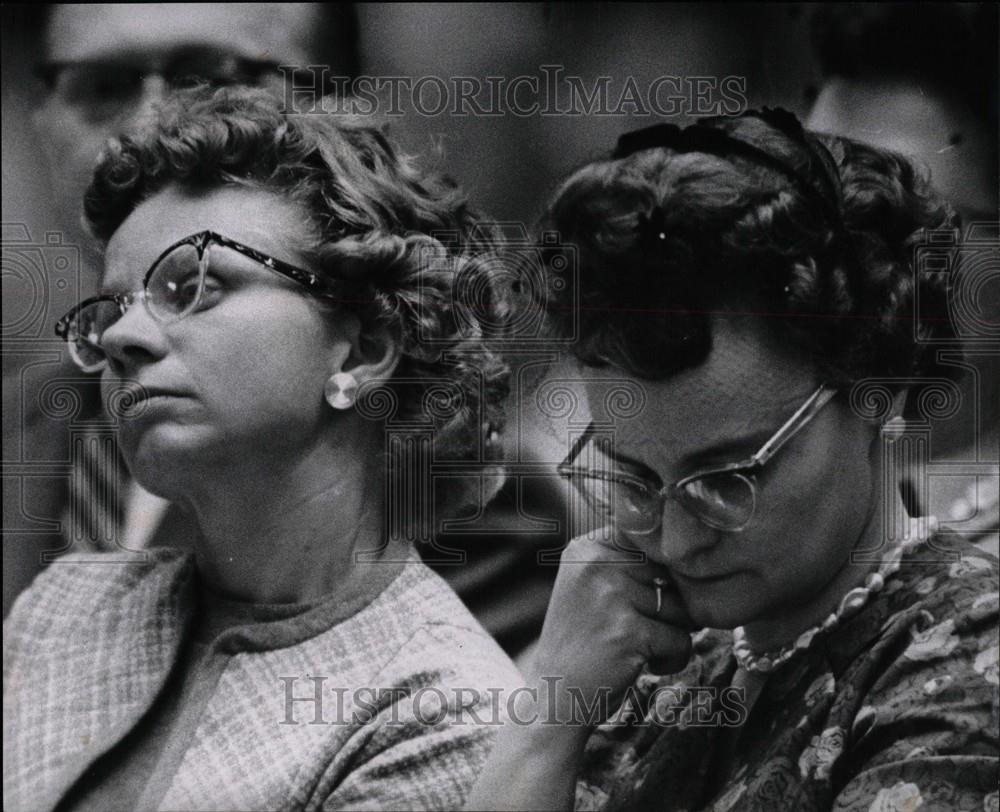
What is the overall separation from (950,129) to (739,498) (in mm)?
766

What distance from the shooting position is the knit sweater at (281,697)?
225 cm

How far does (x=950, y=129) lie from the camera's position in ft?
7.86

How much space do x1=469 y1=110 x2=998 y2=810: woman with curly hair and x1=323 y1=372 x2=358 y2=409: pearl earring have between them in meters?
0.40

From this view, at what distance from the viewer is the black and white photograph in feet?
7.34

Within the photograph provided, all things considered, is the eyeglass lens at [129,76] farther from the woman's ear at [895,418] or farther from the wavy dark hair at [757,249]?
the woman's ear at [895,418]

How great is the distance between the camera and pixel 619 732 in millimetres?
2293

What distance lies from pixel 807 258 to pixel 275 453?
37.2 inches

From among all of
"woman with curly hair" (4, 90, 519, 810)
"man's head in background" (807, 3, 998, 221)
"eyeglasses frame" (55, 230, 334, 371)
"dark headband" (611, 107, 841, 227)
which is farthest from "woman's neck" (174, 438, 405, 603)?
"man's head in background" (807, 3, 998, 221)

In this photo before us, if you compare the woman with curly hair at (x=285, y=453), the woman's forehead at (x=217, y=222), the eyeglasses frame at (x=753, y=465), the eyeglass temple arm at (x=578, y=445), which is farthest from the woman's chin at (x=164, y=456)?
the eyeglasses frame at (x=753, y=465)

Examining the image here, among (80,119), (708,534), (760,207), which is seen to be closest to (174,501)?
(80,119)

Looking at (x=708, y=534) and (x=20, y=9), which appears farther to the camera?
(x=20, y=9)

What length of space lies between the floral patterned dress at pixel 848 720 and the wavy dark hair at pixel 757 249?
394 millimetres

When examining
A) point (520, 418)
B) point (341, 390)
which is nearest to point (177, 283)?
point (341, 390)

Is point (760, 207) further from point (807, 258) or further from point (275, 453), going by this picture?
point (275, 453)
